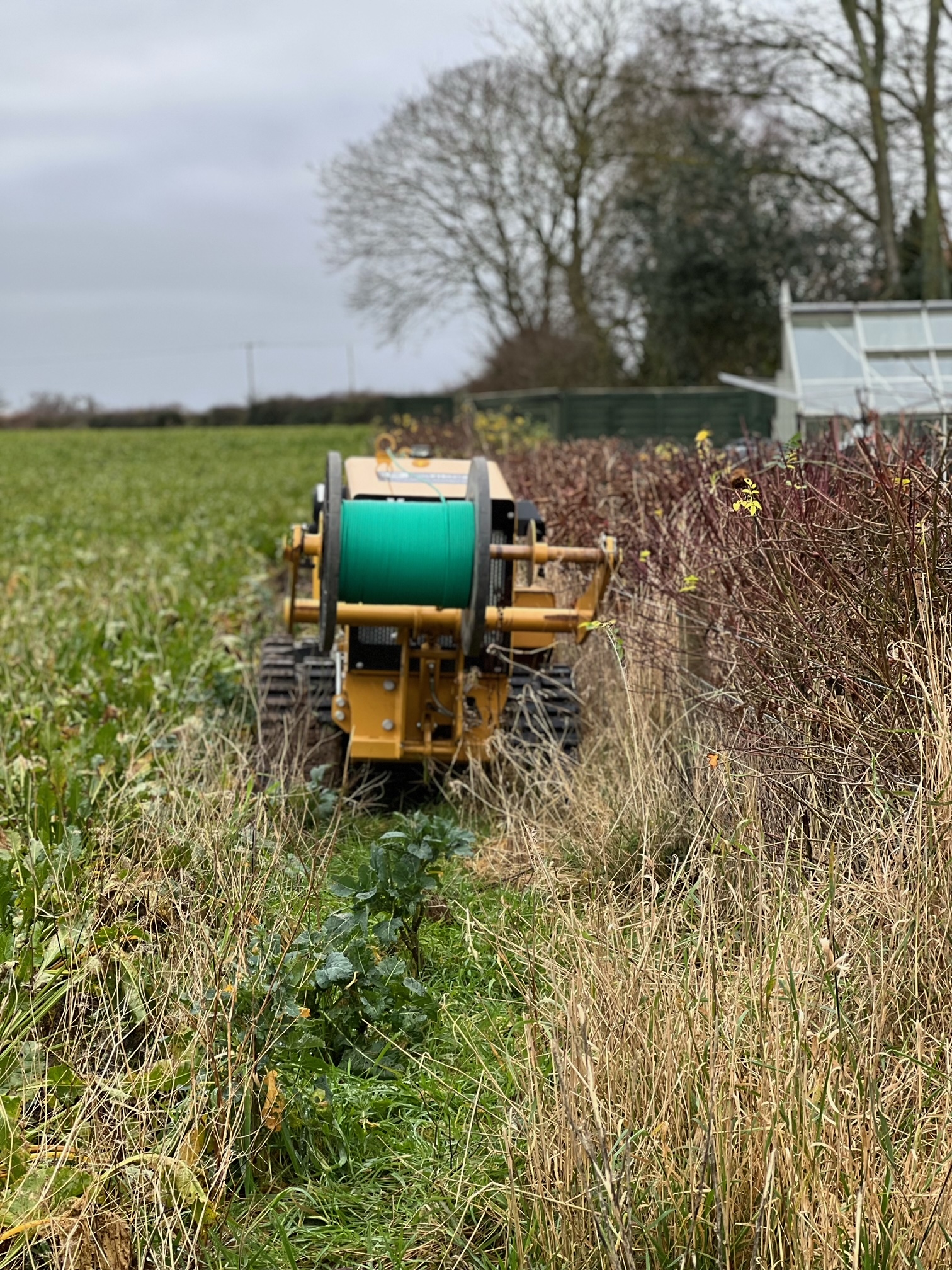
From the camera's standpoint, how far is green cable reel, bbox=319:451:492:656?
201 inches

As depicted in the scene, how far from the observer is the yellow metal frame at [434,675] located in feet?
17.7

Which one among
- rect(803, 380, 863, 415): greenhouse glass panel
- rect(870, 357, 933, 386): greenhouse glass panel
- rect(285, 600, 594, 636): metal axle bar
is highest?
rect(870, 357, 933, 386): greenhouse glass panel

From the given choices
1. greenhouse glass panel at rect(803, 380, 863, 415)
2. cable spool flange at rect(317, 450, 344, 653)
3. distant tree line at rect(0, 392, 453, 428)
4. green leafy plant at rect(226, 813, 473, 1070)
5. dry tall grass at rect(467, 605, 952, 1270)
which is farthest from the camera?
distant tree line at rect(0, 392, 453, 428)

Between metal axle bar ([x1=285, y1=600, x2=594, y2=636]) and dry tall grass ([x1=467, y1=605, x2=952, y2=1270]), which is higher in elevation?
metal axle bar ([x1=285, y1=600, x2=594, y2=636])

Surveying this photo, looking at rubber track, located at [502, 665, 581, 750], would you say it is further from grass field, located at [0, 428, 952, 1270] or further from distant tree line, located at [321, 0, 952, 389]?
distant tree line, located at [321, 0, 952, 389]

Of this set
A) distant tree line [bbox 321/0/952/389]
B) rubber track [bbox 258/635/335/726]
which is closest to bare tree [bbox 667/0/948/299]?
distant tree line [bbox 321/0/952/389]

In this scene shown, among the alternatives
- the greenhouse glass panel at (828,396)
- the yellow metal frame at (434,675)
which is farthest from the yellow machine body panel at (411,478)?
the greenhouse glass panel at (828,396)

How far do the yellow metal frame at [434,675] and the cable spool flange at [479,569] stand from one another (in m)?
0.16

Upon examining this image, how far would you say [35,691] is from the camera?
6.86 m

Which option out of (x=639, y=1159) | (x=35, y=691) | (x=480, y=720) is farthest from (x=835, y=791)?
(x=35, y=691)

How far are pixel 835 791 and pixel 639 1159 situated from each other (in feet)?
5.37

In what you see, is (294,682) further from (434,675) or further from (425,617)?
(425,617)

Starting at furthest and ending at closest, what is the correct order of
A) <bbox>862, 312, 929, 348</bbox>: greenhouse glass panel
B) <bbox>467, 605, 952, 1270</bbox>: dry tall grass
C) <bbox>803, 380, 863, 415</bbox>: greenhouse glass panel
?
<bbox>862, 312, 929, 348</bbox>: greenhouse glass panel < <bbox>803, 380, 863, 415</bbox>: greenhouse glass panel < <bbox>467, 605, 952, 1270</bbox>: dry tall grass

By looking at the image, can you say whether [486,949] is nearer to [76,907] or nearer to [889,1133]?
[76,907]
